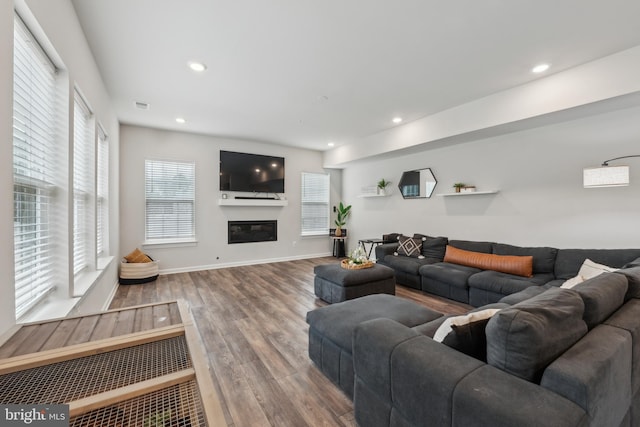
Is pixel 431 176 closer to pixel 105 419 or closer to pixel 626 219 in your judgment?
pixel 626 219

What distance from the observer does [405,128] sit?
15.7 feet

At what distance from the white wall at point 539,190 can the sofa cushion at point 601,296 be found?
7.23ft

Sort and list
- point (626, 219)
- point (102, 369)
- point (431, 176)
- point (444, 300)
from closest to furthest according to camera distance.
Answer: point (102, 369) → point (626, 219) → point (444, 300) → point (431, 176)

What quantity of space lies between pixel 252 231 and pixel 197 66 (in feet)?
12.6

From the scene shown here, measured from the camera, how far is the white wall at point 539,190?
3109 mm

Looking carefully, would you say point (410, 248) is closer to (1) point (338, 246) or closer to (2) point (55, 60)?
(1) point (338, 246)

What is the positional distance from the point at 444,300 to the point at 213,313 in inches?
122

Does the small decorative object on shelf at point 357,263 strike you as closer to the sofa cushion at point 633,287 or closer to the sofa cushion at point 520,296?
the sofa cushion at point 520,296

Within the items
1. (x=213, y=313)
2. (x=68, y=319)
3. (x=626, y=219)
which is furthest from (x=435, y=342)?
(x=626, y=219)

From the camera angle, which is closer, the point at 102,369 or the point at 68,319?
the point at 102,369

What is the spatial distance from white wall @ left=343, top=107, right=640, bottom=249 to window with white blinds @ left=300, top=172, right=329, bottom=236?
237 cm

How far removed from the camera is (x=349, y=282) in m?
3.40

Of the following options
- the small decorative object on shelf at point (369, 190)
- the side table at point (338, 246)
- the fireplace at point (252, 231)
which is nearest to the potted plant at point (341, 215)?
the side table at point (338, 246)

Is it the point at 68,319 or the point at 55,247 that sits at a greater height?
the point at 55,247
